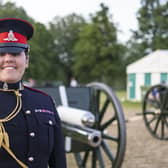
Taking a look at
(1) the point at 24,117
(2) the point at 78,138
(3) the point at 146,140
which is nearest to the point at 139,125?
(3) the point at 146,140

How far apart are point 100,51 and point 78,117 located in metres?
0.99

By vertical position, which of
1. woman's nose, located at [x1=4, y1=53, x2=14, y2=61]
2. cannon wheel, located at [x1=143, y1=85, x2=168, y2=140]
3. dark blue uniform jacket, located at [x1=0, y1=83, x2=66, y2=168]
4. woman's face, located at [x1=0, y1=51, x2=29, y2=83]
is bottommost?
cannon wheel, located at [x1=143, y1=85, x2=168, y2=140]

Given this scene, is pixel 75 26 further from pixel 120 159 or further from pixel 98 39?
pixel 120 159

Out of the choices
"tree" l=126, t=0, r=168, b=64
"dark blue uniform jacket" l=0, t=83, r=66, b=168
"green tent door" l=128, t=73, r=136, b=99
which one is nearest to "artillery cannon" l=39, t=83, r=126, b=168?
"tree" l=126, t=0, r=168, b=64

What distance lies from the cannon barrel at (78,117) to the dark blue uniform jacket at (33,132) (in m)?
1.79

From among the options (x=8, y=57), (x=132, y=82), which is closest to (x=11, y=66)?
(x=8, y=57)

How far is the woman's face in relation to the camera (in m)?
1.58

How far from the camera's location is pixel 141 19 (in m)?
4.20

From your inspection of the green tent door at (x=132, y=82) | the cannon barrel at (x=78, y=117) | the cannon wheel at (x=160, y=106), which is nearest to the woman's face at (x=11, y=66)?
the cannon barrel at (x=78, y=117)

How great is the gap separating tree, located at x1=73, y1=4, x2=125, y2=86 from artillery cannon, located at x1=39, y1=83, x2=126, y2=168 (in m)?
0.22

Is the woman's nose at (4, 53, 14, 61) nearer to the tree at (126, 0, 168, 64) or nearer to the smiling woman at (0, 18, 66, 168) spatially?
the smiling woman at (0, 18, 66, 168)

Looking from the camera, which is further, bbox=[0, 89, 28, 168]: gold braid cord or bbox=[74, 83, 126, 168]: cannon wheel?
bbox=[74, 83, 126, 168]: cannon wheel

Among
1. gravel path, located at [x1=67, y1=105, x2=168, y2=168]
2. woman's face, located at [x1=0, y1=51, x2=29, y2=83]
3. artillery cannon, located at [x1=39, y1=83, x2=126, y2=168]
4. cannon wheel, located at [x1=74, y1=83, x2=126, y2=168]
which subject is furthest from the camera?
gravel path, located at [x1=67, y1=105, x2=168, y2=168]

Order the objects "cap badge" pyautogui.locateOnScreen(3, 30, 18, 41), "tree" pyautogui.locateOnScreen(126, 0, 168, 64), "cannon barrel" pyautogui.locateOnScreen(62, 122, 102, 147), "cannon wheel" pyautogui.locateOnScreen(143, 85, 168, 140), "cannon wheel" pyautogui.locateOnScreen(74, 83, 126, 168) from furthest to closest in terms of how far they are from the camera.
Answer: "cannon wheel" pyautogui.locateOnScreen(143, 85, 168, 140)
"tree" pyautogui.locateOnScreen(126, 0, 168, 64)
"cannon wheel" pyautogui.locateOnScreen(74, 83, 126, 168)
"cannon barrel" pyautogui.locateOnScreen(62, 122, 102, 147)
"cap badge" pyautogui.locateOnScreen(3, 30, 18, 41)
